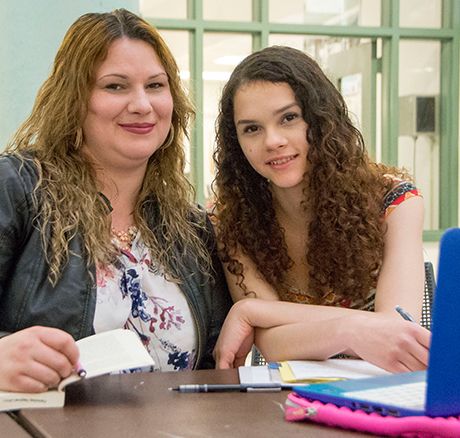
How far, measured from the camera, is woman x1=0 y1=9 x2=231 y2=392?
1924 millimetres

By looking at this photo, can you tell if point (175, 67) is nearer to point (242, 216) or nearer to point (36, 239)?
point (242, 216)

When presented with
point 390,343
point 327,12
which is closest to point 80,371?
point 390,343

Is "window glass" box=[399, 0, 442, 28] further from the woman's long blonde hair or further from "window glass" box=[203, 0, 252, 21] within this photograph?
the woman's long blonde hair

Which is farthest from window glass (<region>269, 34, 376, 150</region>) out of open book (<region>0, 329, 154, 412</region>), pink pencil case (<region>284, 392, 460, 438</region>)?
pink pencil case (<region>284, 392, 460, 438</region>)

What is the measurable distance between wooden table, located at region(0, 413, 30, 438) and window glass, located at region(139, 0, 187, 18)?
205 inches

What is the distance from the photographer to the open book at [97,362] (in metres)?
1.34

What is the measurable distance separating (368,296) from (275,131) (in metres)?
0.52

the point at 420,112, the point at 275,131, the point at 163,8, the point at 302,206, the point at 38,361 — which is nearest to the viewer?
the point at 38,361

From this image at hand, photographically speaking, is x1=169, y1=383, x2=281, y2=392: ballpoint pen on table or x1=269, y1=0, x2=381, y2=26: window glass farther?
x1=269, y1=0, x2=381, y2=26: window glass

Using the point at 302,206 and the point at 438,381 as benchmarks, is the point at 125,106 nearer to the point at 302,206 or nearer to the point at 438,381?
the point at 302,206

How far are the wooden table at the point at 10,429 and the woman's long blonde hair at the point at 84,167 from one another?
69 cm

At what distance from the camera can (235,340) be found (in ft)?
6.43

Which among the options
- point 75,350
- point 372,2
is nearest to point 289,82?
point 75,350

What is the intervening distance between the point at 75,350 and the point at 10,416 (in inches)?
6.1
